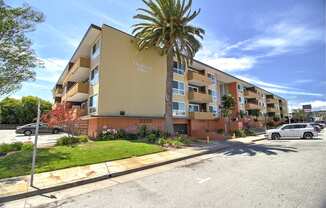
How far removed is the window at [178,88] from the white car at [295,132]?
41.6 feet

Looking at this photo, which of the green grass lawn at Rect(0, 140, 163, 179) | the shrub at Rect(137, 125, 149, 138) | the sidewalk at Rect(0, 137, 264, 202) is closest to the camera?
the sidewalk at Rect(0, 137, 264, 202)

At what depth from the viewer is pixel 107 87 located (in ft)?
63.2

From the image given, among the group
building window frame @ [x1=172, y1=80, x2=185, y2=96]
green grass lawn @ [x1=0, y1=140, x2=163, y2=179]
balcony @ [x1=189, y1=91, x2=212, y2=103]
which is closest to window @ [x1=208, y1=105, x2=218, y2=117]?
balcony @ [x1=189, y1=91, x2=212, y2=103]

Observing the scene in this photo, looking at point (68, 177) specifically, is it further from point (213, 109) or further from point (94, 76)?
point (213, 109)

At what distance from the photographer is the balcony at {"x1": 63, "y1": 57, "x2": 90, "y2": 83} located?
73.9 ft

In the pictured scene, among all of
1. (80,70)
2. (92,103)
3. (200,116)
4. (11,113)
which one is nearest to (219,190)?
(92,103)

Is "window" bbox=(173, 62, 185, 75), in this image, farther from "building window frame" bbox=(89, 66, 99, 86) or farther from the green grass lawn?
the green grass lawn

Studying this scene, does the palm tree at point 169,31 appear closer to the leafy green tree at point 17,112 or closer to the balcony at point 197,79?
the balcony at point 197,79

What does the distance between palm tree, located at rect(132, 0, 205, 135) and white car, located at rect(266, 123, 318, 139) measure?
1391cm

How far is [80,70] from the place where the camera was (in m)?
23.9

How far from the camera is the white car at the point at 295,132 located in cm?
2186

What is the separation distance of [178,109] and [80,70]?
13905 millimetres

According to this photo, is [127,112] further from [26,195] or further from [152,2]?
[26,195]

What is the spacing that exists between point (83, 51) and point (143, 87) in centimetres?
1020
